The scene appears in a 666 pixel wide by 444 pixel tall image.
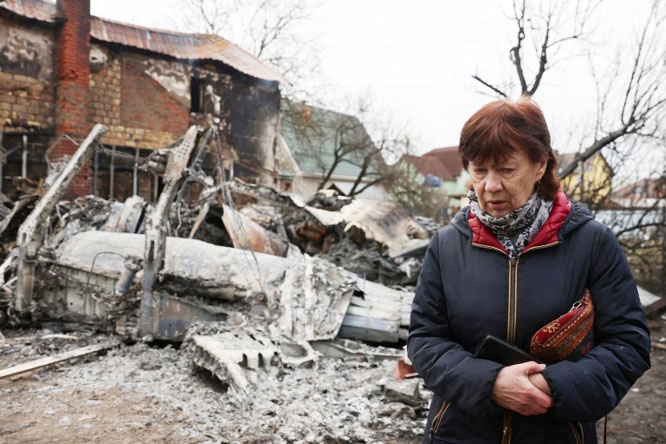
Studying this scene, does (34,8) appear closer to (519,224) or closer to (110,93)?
(110,93)

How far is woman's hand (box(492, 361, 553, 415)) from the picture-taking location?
4.67 feet

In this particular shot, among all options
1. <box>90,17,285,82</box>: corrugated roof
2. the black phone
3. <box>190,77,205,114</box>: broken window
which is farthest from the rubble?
<box>190,77,205,114</box>: broken window

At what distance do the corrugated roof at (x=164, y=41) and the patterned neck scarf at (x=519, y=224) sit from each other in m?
14.4

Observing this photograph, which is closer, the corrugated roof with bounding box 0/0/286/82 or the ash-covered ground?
the ash-covered ground

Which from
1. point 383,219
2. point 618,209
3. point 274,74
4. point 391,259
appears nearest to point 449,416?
point 391,259

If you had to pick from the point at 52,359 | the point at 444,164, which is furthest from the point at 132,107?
the point at 444,164

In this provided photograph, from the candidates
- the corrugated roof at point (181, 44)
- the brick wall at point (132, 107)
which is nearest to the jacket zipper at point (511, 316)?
the brick wall at point (132, 107)

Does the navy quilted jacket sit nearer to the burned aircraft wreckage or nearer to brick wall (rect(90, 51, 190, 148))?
the burned aircraft wreckage

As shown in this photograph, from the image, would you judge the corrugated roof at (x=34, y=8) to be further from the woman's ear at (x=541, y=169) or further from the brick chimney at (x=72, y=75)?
the woman's ear at (x=541, y=169)

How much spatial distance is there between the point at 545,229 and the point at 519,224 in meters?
0.08

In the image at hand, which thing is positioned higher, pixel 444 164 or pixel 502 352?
pixel 444 164

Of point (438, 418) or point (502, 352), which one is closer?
point (502, 352)

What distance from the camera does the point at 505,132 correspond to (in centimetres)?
154

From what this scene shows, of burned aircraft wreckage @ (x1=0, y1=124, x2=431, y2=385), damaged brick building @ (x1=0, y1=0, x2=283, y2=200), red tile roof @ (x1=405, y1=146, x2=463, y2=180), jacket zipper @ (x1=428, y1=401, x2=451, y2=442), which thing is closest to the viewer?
jacket zipper @ (x1=428, y1=401, x2=451, y2=442)
